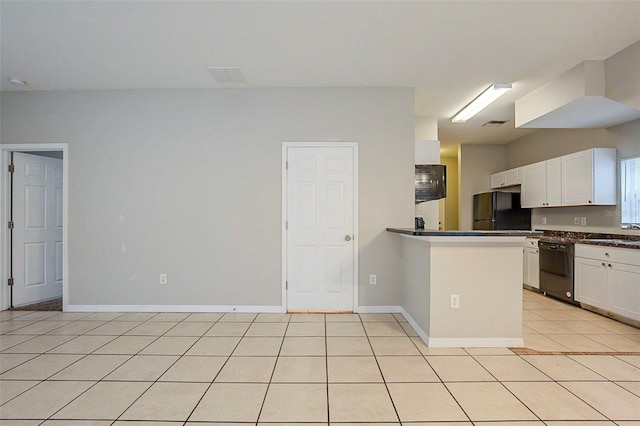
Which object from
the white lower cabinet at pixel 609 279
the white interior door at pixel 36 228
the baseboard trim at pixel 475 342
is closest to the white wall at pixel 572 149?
the white lower cabinet at pixel 609 279

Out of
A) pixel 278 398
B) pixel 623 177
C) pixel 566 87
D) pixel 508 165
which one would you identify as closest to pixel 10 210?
pixel 278 398

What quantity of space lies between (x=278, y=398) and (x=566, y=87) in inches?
163

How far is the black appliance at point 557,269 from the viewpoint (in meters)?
4.12

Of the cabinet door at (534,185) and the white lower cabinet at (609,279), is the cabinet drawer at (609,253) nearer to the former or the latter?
the white lower cabinet at (609,279)

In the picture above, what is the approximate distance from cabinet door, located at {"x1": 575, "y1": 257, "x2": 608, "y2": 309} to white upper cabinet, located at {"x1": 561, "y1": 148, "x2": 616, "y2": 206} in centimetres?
91

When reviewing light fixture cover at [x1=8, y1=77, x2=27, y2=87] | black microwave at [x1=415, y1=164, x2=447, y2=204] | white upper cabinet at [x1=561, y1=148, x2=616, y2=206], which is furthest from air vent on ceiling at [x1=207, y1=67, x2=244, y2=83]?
white upper cabinet at [x1=561, y1=148, x2=616, y2=206]

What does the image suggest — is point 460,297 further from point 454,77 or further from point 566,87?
point 566,87

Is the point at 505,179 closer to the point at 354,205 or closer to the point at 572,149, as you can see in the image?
the point at 572,149

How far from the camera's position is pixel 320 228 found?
150 inches

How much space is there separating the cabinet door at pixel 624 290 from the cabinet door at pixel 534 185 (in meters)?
1.87

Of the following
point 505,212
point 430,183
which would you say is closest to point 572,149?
point 505,212

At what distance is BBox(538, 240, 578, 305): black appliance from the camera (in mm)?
4121

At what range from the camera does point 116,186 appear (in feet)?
12.6

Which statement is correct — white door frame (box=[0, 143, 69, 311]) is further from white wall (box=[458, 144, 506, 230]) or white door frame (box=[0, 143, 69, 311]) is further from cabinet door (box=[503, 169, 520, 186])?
cabinet door (box=[503, 169, 520, 186])
